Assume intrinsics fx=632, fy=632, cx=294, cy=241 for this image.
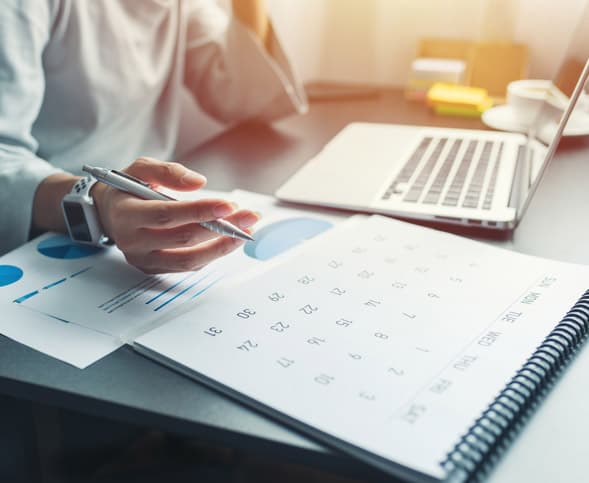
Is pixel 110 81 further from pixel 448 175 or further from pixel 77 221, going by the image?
pixel 448 175

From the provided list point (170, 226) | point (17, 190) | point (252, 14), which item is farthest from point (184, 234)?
point (252, 14)

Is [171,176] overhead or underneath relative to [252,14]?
underneath

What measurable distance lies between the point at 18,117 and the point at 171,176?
227 mm

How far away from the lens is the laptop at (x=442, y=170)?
0.65 m

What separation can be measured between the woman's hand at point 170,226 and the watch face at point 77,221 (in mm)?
38

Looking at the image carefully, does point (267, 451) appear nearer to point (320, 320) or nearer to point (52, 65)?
point (320, 320)

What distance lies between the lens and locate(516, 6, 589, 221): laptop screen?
65 cm

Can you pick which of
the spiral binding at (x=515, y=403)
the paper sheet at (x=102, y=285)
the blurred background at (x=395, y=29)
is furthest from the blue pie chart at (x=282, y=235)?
the blurred background at (x=395, y=29)

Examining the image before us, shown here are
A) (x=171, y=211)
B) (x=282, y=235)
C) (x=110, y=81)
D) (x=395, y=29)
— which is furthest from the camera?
(x=395, y=29)

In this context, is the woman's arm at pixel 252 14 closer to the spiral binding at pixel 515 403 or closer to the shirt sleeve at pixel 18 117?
the shirt sleeve at pixel 18 117

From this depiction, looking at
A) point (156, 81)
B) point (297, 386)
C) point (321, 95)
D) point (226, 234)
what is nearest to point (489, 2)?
point (321, 95)

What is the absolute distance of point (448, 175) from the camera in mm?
752

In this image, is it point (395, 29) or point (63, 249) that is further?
point (395, 29)

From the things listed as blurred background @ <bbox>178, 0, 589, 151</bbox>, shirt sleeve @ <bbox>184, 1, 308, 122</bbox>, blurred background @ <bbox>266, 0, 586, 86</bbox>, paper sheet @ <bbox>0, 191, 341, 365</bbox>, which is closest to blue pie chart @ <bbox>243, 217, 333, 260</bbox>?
paper sheet @ <bbox>0, 191, 341, 365</bbox>
